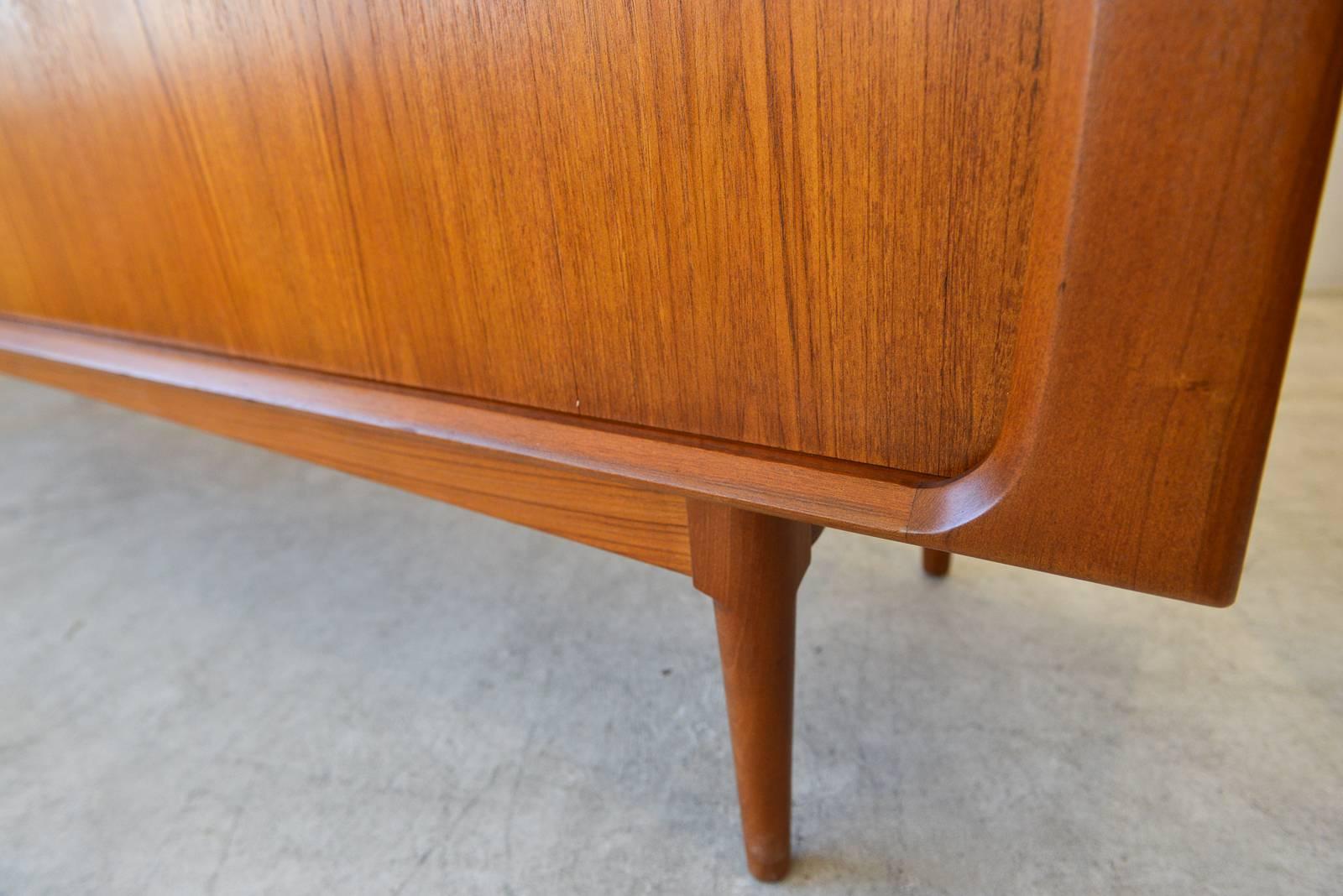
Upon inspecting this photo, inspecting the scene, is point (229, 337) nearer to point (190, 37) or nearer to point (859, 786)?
point (190, 37)

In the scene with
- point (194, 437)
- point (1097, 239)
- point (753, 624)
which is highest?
point (1097, 239)

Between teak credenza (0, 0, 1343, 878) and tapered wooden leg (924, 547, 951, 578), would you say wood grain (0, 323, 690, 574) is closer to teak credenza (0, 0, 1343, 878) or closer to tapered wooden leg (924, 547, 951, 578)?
teak credenza (0, 0, 1343, 878)

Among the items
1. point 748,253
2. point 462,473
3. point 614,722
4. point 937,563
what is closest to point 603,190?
point 748,253

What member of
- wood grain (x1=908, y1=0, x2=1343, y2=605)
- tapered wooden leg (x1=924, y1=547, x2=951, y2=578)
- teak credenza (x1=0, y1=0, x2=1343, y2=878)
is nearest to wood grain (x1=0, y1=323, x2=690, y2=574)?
teak credenza (x1=0, y1=0, x2=1343, y2=878)

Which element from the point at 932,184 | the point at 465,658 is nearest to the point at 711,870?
the point at 465,658

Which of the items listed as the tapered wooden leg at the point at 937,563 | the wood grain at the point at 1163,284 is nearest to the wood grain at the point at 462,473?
the wood grain at the point at 1163,284

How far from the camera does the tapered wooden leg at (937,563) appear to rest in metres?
0.74

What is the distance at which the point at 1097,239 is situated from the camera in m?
0.24

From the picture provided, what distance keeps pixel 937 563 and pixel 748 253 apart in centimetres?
50

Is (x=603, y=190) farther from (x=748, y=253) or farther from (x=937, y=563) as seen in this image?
(x=937, y=563)

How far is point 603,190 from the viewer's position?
34 cm

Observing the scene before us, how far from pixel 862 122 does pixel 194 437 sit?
1159 millimetres

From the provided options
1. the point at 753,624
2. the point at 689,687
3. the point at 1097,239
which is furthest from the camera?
the point at 689,687

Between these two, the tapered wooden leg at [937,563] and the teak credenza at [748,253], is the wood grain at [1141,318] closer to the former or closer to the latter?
the teak credenza at [748,253]
